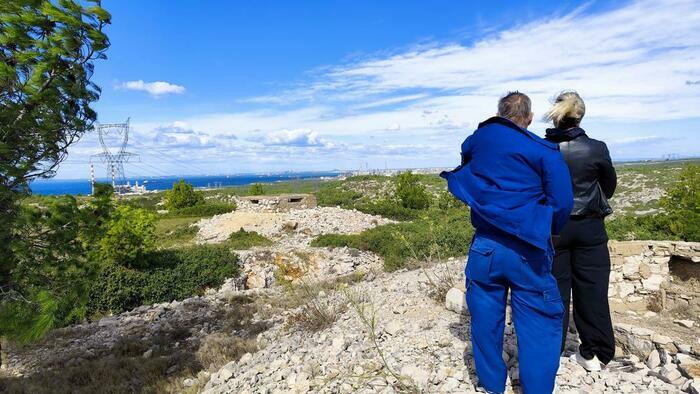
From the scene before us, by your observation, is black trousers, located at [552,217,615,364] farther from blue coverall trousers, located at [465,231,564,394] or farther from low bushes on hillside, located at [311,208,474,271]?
low bushes on hillside, located at [311,208,474,271]

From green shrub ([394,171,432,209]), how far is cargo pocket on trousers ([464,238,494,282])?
2530 centimetres

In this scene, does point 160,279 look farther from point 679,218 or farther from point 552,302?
point 679,218

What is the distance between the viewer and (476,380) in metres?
3.08

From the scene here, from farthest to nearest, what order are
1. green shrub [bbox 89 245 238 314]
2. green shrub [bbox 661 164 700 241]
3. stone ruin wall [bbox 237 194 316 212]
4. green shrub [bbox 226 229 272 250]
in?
1. stone ruin wall [bbox 237 194 316 212]
2. green shrub [bbox 226 229 272 250]
3. green shrub [bbox 89 245 238 314]
4. green shrub [bbox 661 164 700 241]

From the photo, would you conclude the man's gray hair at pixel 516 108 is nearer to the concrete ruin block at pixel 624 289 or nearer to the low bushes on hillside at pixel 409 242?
the concrete ruin block at pixel 624 289

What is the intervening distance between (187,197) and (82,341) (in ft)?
87.7

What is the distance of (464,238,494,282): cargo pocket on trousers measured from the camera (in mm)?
2545

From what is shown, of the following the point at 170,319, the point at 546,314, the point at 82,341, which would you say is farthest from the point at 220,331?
the point at 546,314

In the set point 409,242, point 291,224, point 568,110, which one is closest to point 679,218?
point 409,242

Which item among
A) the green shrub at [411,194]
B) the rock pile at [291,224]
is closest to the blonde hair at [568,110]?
the rock pile at [291,224]

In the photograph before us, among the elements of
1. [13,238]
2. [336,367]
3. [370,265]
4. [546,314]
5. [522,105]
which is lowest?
[370,265]

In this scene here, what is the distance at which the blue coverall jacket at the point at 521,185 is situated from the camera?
8.00 ft

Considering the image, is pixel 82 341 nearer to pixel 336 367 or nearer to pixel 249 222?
pixel 336 367

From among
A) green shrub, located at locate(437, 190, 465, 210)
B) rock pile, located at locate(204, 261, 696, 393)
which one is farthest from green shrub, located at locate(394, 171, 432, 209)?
rock pile, located at locate(204, 261, 696, 393)
